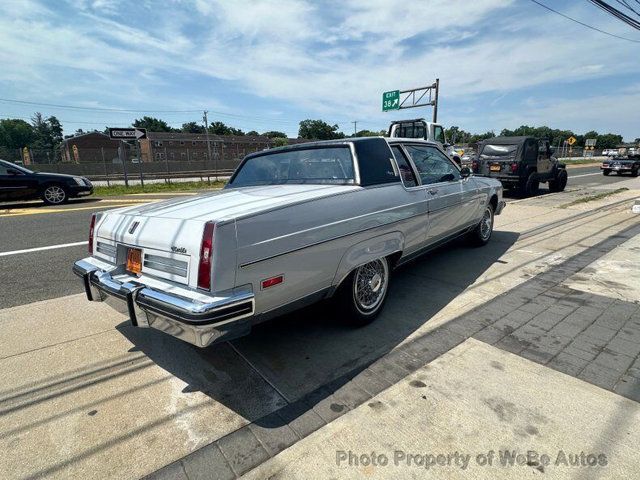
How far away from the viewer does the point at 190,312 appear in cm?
202

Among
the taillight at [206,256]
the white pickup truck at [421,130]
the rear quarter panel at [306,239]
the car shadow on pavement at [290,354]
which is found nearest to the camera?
the taillight at [206,256]

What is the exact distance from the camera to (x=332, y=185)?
309cm

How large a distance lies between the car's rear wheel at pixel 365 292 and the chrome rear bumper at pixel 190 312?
1.04 metres

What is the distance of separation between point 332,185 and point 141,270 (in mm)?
1640

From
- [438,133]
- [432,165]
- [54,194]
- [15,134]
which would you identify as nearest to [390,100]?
[438,133]

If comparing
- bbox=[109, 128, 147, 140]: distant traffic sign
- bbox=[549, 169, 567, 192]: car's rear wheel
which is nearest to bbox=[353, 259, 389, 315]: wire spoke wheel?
bbox=[549, 169, 567, 192]: car's rear wheel

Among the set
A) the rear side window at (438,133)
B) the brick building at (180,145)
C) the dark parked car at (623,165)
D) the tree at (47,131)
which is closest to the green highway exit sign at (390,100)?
the rear side window at (438,133)

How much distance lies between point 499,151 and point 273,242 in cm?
1159

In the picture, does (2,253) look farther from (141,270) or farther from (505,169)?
(505,169)

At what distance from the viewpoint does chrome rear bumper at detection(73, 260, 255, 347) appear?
2027 mm

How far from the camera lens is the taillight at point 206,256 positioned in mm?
2076

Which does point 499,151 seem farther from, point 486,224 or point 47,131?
point 47,131

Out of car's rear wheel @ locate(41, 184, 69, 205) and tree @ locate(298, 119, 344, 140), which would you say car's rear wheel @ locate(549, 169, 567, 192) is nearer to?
car's rear wheel @ locate(41, 184, 69, 205)

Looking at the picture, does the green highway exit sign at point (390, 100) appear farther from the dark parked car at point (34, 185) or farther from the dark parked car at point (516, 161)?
the dark parked car at point (34, 185)
